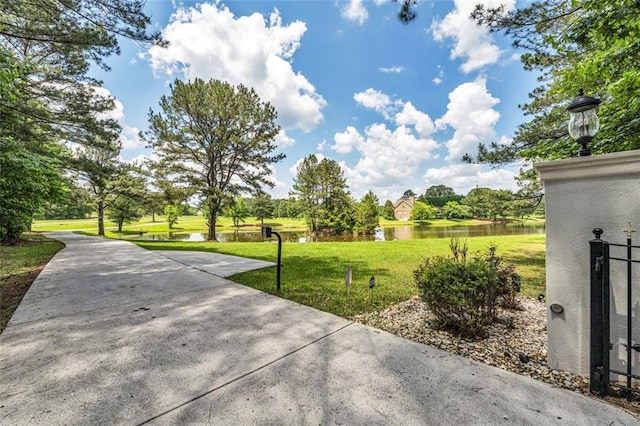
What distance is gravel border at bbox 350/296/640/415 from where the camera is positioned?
2.03 meters

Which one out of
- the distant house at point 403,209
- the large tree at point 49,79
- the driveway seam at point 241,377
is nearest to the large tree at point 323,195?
the large tree at point 49,79

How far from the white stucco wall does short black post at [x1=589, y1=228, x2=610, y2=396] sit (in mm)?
98

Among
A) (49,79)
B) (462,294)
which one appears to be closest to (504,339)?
(462,294)

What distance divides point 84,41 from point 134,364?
619 cm

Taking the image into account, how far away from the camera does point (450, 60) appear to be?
392 inches

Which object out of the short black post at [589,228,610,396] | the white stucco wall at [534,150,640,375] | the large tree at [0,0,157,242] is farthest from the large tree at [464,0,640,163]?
the large tree at [0,0,157,242]

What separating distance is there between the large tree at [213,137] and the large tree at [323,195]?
888 cm

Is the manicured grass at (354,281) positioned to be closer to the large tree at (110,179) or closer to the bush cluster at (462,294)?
the bush cluster at (462,294)

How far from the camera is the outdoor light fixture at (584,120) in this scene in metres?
2.06

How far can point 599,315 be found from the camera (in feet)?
5.90

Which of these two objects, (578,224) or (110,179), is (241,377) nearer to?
(578,224)

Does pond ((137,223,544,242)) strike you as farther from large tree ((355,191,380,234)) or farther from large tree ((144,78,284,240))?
large tree ((144,78,284,240))

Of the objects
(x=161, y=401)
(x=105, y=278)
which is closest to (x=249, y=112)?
(x=105, y=278)

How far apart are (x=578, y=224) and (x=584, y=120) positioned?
897mm
